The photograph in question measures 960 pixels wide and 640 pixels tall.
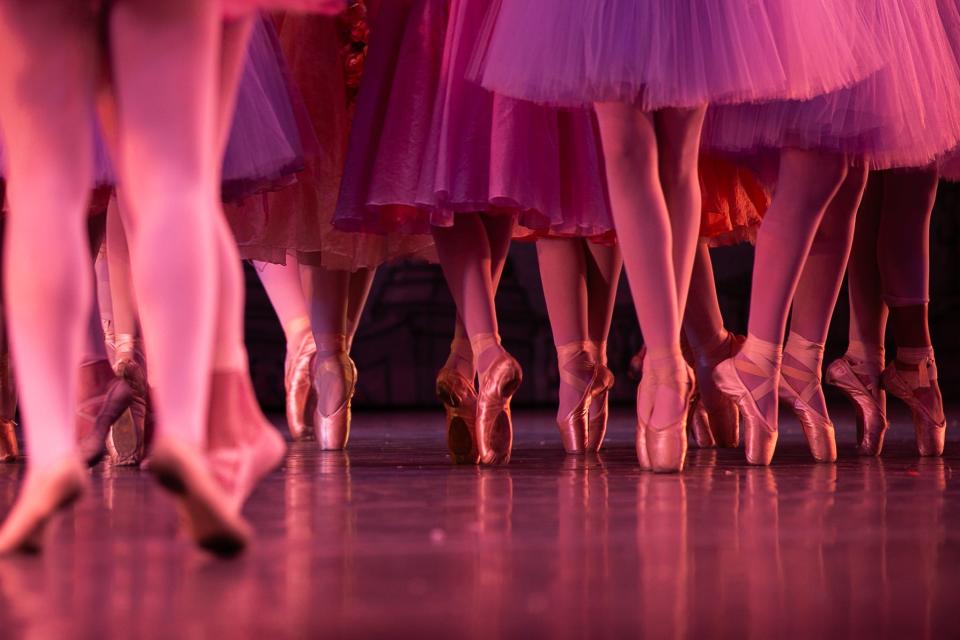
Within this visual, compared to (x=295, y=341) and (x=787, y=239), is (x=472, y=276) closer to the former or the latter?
(x=787, y=239)

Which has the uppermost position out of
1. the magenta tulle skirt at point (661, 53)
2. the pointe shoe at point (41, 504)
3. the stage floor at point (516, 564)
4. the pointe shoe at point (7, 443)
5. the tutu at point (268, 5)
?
the magenta tulle skirt at point (661, 53)

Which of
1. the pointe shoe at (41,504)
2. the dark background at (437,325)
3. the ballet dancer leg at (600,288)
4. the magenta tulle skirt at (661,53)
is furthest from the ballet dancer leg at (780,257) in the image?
the dark background at (437,325)

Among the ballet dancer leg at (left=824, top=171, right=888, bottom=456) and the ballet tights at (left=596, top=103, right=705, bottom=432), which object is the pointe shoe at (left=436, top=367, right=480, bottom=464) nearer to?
the ballet tights at (left=596, top=103, right=705, bottom=432)

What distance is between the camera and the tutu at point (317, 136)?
2.94 m

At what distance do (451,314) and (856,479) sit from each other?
393 cm

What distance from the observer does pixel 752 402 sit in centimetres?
237

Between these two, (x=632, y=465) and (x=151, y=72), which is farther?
(x=632, y=465)

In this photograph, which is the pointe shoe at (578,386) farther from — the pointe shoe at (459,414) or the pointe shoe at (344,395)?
the pointe shoe at (344,395)

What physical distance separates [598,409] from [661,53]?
96cm

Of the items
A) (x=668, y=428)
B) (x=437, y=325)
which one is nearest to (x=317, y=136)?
(x=668, y=428)

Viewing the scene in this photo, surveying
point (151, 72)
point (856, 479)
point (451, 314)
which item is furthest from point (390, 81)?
point (451, 314)

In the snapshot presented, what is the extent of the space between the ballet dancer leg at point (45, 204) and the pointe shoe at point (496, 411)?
3.97ft

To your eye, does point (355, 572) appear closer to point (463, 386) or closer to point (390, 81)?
point (463, 386)

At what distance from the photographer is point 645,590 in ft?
3.22
